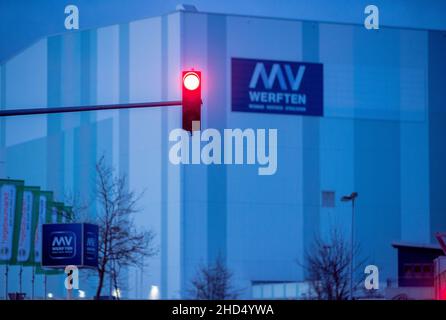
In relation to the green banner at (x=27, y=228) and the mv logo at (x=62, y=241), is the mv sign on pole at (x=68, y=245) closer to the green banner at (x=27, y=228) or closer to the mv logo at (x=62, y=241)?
the mv logo at (x=62, y=241)

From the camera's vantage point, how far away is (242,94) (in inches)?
1998

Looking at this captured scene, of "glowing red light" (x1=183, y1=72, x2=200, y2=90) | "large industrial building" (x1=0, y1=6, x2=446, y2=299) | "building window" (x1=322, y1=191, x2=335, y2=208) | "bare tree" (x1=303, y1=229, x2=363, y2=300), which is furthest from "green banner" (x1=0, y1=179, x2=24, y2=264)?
"building window" (x1=322, y1=191, x2=335, y2=208)

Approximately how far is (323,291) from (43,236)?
21.2 m

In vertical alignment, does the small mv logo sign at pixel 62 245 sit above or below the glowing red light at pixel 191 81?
below

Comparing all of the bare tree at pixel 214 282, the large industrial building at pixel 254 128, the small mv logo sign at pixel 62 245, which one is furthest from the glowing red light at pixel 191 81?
the bare tree at pixel 214 282

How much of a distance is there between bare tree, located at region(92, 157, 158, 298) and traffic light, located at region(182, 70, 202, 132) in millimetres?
17688

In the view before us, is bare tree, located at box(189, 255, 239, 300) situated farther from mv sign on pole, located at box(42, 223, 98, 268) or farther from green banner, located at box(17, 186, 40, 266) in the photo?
mv sign on pole, located at box(42, 223, 98, 268)

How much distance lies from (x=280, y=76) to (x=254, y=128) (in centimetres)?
773

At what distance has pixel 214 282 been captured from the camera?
47250 millimetres

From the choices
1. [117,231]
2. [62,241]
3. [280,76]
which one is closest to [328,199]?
[280,76]

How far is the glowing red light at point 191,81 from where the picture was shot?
37.1 feet

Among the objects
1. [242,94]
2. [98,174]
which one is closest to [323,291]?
[98,174]

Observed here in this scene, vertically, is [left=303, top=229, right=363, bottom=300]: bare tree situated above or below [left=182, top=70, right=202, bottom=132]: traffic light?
below

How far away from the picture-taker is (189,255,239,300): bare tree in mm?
43000
